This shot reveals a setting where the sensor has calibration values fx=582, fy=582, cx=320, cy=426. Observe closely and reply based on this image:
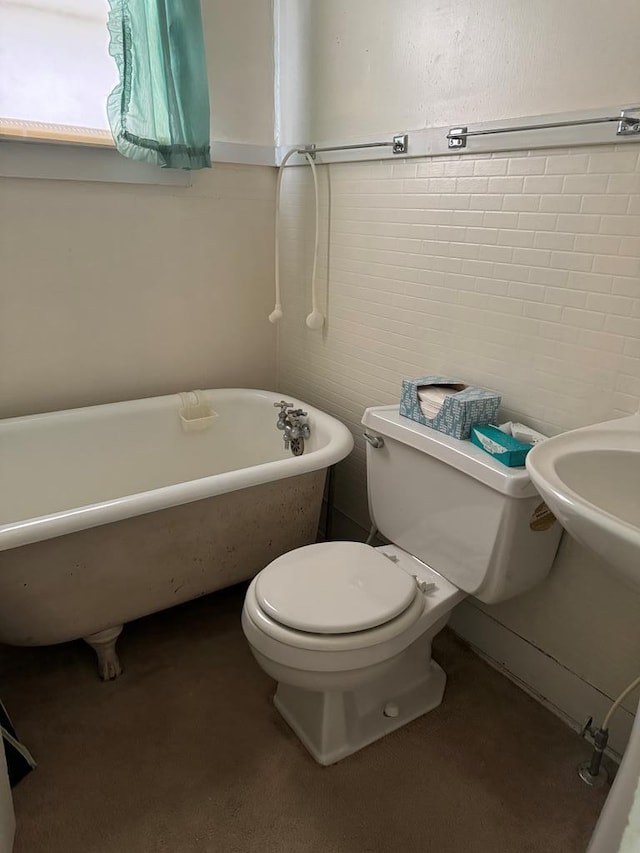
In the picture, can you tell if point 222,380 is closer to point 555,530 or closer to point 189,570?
point 189,570

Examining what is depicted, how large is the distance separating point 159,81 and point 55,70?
13.6 inches

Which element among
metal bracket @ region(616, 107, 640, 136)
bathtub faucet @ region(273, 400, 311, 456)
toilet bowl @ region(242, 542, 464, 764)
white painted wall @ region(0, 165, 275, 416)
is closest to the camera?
metal bracket @ region(616, 107, 640, 136)

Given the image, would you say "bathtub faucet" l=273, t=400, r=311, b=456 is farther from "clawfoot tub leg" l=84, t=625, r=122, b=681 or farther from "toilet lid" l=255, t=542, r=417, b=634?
"clawfoot tub leg" l=84, t=625, r=122, b=681

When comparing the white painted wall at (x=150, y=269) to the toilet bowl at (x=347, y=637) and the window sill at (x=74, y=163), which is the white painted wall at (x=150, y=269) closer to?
the window sill at (x=74, y=163)

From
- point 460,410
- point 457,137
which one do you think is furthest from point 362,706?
point 457,137

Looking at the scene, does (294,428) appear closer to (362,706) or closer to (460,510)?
(460,510)

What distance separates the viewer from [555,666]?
155 cm

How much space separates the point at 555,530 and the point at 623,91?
96 cm

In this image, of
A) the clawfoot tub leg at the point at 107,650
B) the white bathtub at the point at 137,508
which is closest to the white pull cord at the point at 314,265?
the white bathtub at the point at 137,508

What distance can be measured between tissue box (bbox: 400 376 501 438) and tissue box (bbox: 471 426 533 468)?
3 cm

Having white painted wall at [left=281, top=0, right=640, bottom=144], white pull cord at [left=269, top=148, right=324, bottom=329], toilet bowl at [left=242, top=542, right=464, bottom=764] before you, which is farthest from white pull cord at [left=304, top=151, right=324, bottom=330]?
toilet bowl at [left=242, top=542, right=464, bottom=764]

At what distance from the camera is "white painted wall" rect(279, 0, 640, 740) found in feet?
4.05

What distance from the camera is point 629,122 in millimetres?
1146

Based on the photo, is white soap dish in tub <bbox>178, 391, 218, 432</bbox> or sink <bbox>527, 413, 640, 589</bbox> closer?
sink <bbox>527, 413, 640, 589</bbox>
